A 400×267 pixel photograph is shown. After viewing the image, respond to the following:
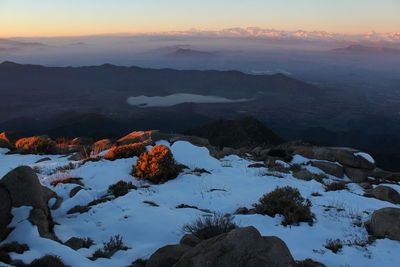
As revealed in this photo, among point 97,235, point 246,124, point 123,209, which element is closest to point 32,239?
point 97,235

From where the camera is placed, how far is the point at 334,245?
579cm

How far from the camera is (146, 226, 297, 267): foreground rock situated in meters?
3.88

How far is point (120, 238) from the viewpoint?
6219mm

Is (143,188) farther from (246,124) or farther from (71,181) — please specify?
(246,124)

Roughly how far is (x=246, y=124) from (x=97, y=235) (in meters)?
89.7

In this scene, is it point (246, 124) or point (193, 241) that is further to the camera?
point (246, 124)

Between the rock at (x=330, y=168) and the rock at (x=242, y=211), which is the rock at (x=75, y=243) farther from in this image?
the rock at (x=330, y=168)

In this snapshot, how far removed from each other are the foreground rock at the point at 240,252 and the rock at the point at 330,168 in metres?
14.8

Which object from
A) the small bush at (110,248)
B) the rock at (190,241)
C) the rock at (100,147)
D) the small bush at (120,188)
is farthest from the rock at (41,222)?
the rock at (100,147)

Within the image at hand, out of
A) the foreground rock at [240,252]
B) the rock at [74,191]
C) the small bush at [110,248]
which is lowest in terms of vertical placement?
the rock at [74,191]

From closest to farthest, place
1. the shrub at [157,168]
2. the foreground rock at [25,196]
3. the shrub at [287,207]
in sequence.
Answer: the foreground rock at [25,196] → the shrub at [287,207] → the shrub at [157,168]

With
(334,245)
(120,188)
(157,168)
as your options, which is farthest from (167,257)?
(157,168)

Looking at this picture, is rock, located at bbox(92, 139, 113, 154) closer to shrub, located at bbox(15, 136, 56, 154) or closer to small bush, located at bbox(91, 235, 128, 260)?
shrub, located at bbox(15, 136, 56, 154)

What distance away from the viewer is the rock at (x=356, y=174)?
58.2 ft
